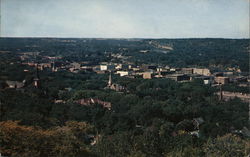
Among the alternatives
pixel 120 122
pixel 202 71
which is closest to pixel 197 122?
pixel 120 122

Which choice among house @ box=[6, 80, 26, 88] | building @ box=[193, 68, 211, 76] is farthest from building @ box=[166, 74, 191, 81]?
house @ box=[6, 80, 26, 88]

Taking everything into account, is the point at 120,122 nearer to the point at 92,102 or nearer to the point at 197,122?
the point at 197,122

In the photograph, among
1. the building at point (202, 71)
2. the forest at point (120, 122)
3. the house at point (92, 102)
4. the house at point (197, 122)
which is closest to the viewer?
the forest at point (120, 122)

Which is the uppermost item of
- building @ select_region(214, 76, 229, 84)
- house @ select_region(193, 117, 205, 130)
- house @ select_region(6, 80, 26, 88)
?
house @ select_region(6, 80, 26, 88)

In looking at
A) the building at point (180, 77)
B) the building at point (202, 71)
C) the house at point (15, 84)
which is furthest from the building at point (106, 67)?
the house at point (15, 84)

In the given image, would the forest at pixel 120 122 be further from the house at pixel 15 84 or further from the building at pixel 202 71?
the building at pixel 202 71

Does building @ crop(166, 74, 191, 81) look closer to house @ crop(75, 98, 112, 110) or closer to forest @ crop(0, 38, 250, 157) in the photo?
forest @ crop(0, 38, 250, 157)

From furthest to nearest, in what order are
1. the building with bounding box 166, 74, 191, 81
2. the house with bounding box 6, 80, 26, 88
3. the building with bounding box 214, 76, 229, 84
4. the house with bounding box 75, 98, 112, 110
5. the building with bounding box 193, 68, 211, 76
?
1. the building with bounding box 193, 68, 211, 76
2. the building with bounding box 166, 74, 191, 81
3. the building with bounding box 214, 76, 229, 84
4. the house with bounding box 6, 80, 26, 88
5. the house with bounding box 75, 98, 112, 110

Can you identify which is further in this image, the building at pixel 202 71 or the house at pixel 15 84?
the building at pixel 202 71

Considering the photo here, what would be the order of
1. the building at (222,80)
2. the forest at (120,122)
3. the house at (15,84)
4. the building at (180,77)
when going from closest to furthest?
1. the forest at (120,122)
2. the house at (15,84)
3. the building at (222,80)
4. the building at (180,77)

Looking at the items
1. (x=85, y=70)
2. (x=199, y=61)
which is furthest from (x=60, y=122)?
(x=199, y=61)

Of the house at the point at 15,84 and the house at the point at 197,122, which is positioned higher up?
the house at the point at 15,84
